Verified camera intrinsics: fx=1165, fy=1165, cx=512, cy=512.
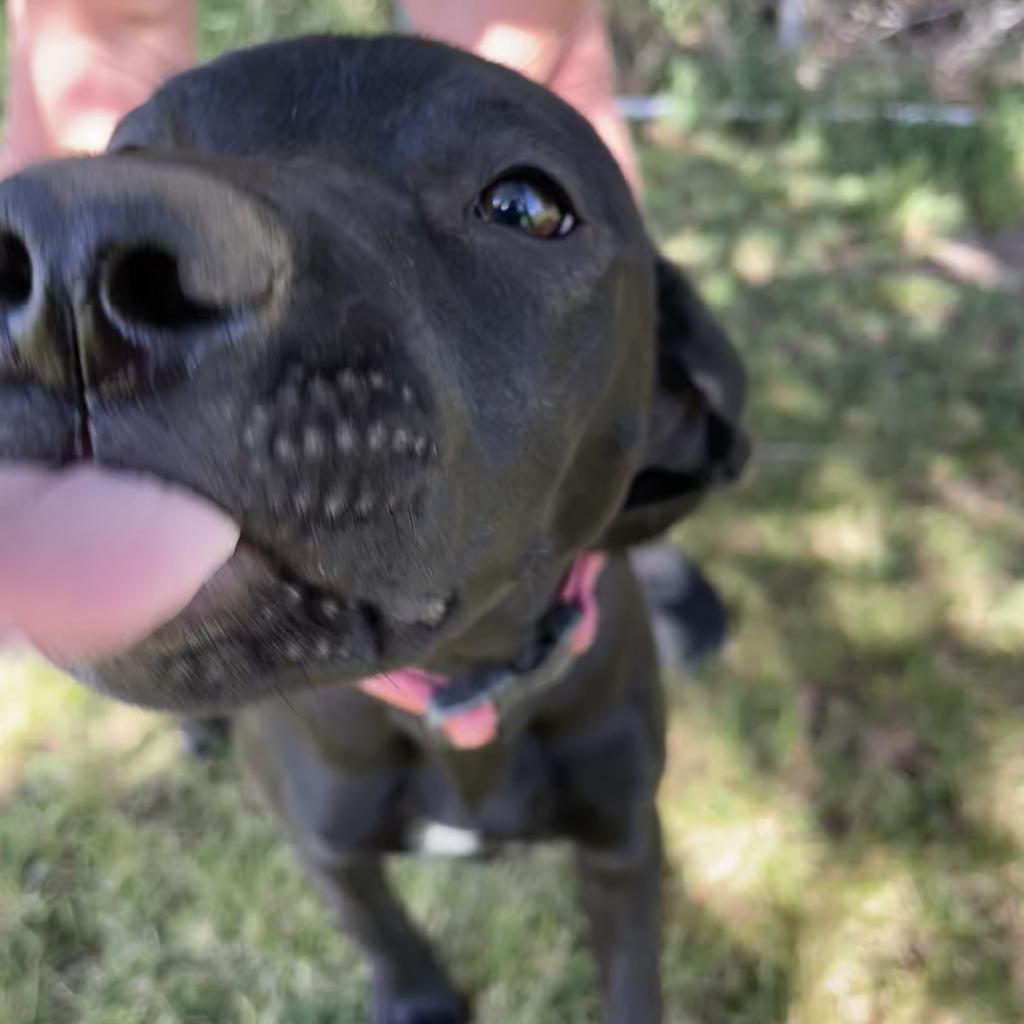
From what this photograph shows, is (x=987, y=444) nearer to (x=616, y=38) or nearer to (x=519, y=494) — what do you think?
(x=519, y=494)

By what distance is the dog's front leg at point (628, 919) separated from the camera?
177cm

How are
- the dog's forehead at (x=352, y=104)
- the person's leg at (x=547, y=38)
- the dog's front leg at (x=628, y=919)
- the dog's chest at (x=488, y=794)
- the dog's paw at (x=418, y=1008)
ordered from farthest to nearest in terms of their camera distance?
the person's leg at (x=547, y=38)
the dog's paw at (x=418, y=1008)
the dog's front leg at (x=628, y=919)
the dog's chest at (x=488, y=794)
the dog's forehead at (x=352, y=104)

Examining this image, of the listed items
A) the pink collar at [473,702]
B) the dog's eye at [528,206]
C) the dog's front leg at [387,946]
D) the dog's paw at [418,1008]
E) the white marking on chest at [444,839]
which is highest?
the dog's eye at [528,206]

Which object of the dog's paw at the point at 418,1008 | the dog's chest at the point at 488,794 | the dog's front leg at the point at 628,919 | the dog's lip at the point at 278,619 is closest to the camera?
the dog's lip at the point at 278,619

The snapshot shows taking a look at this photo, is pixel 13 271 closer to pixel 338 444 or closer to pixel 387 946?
pixel 338 444

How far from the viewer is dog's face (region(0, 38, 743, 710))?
791 millimetres

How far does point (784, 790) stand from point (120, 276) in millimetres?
1883

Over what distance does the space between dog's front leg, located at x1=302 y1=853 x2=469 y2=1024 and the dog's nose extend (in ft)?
3.90

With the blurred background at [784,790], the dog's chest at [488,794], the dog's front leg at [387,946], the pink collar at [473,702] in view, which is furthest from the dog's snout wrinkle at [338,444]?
the blurred background at [784,790]

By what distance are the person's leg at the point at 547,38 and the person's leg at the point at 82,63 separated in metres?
0.51

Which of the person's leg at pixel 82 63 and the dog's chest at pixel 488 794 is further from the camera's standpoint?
the person's leg at pixel 82 63

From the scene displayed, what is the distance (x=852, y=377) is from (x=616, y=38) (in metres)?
2.31

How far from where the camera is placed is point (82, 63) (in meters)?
2.19

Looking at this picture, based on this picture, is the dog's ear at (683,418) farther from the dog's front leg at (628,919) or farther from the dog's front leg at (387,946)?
the dog's front leg at (387,946)
